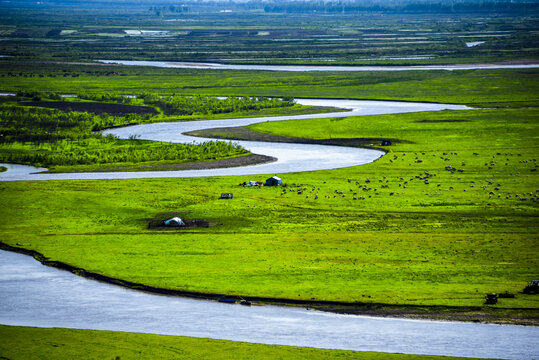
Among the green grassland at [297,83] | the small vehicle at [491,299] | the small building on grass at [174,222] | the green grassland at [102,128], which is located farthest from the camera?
the green grassland at [297,83]

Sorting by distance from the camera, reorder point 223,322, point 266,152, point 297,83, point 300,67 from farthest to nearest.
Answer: point 300,67 → point 297,83 → point 266,152 → point 223,322

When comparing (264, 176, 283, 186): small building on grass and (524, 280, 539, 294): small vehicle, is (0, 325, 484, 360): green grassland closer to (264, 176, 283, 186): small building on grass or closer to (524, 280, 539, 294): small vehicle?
(524, 280, 539, 294): small vehicle

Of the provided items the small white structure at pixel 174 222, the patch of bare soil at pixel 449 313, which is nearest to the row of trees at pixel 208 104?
the small white structure at pixel 174 222

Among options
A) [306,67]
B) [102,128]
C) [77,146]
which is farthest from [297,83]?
[77,146]

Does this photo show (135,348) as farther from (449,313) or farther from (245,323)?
(449,313)

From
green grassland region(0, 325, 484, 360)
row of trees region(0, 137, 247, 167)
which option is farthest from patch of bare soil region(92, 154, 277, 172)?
green grassland region(0, 325, 484, 360)

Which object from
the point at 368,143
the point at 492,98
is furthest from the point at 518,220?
the point at 492,98

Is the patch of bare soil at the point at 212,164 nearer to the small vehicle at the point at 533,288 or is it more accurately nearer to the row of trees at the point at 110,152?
the row of trees at the point at 110,152
